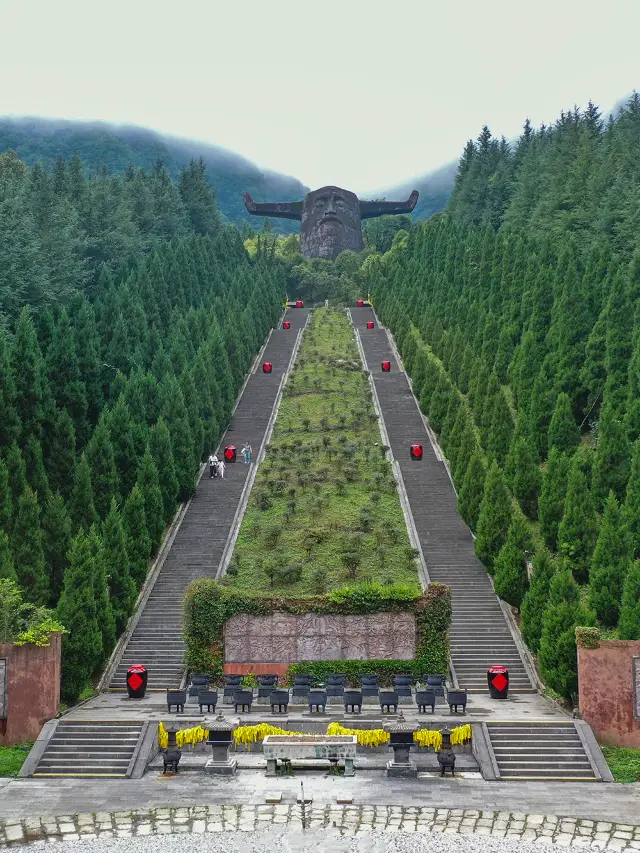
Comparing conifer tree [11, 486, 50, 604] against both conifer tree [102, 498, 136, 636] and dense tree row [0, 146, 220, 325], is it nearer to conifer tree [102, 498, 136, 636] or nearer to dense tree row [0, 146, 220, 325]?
conifer tree [102, 498, 136, 636]

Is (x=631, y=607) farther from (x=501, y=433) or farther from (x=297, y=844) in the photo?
(x=501, y=433)

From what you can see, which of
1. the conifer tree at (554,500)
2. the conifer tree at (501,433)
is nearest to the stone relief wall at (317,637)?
the conifer tree at (554,500)

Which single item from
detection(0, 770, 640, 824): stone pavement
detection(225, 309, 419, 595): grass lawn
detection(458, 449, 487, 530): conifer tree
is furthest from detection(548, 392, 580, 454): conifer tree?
detection(0, 770, 640, 824): stone pavement

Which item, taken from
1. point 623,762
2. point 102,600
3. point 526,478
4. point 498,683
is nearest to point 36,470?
point 102,600

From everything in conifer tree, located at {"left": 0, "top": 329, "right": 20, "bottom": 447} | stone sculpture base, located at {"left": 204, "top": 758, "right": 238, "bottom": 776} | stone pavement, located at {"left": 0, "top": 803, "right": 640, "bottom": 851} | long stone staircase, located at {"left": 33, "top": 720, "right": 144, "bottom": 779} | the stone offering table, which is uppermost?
conifer tree, located at {"left": 0, "top": 329, "right": 20, "bottom": 447}

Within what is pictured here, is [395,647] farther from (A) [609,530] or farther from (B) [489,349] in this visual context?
(B) [489,349]
